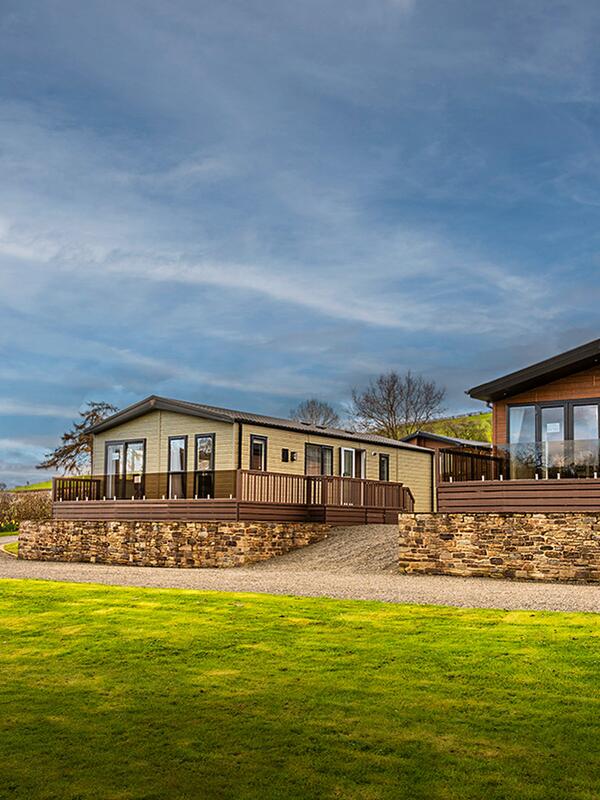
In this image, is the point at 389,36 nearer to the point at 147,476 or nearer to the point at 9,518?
the point at 147,476

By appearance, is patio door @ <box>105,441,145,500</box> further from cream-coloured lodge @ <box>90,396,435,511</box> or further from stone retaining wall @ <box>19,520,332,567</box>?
stone retaining wall @ <box>19,520,332,567</box>

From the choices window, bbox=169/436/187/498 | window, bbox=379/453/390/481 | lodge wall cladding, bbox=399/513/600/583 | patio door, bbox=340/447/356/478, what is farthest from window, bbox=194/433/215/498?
window, bbox=379/453/390/481

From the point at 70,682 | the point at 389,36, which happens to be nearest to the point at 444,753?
the point at 70,682

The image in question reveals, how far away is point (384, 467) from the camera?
33.5 meters

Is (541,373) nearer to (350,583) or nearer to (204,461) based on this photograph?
(350,583)

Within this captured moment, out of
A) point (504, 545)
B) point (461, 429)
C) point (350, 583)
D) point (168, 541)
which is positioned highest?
point (461, 429)

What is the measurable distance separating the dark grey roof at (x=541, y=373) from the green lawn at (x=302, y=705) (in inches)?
415

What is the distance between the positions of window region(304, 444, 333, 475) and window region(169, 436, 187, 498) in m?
4.31

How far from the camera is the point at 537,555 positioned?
18531 millimetres

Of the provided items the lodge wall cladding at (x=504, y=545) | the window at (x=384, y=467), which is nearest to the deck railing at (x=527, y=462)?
the lodge wall cladding at (x=504, y=545)

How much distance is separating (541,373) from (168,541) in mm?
11339

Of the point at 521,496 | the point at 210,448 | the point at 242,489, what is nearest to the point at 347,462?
the point at 210,448

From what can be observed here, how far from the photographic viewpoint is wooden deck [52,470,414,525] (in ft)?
80.1

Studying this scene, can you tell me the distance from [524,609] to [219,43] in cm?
1699
